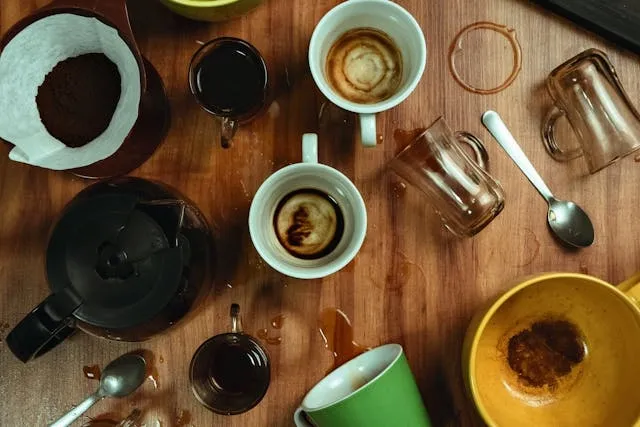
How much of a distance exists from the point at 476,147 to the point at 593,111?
183 millimetres

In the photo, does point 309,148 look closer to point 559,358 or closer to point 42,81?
point 42,81

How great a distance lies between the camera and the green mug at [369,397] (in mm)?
815

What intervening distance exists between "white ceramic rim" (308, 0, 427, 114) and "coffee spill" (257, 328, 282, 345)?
0.35 meters

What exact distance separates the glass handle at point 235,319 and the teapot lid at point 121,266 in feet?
0.43

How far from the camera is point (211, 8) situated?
0.87m

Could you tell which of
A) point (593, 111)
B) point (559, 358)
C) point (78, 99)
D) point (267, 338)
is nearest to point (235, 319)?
point (267, 338)

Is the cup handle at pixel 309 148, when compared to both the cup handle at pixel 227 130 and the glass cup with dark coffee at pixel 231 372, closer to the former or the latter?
the cup handle at pixel 227 130

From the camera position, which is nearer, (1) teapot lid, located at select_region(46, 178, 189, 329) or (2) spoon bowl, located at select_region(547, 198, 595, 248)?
(1) teapot lid, located at select_region(46, 178, 189, 329)

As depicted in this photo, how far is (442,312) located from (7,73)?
2.26ft

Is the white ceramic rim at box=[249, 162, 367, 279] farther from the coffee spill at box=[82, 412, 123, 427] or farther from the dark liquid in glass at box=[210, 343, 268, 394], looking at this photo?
the coffee spill at box=[82, 412, 123, 427]

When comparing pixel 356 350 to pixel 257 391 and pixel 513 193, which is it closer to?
pixel 257 391

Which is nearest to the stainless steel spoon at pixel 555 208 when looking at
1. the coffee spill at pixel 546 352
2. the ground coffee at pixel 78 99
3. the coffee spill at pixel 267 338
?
the coffee spill at pixel 546 352

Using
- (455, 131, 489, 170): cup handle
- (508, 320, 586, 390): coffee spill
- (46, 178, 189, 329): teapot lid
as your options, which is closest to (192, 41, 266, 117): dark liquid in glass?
(46, 178, 189, 329): teapot lid

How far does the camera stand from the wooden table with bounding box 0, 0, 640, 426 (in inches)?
37.7
